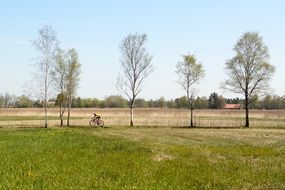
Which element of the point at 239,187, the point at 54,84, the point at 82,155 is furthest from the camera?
the point at 54,84

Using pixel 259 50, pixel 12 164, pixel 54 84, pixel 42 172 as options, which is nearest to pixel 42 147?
pixel 12 164

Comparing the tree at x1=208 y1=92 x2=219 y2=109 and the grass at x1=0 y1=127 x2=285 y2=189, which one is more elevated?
the tree at x1=208 y1=92 x2=219 y2=109

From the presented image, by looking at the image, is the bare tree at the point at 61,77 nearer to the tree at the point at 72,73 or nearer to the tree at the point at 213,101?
the tree at the point at 72,73

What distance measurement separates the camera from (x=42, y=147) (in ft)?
88.6

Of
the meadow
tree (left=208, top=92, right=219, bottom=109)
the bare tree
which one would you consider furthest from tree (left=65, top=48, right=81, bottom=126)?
tree (left=208, top=92, right=219, bottom=109)

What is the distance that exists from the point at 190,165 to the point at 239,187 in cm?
485

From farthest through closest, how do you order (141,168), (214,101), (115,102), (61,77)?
1. (115,102)
2. (214,101)
3. (61,77)
4. (141,168)

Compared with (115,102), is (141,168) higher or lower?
lower

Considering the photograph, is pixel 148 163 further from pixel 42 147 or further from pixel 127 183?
pixel 42 147

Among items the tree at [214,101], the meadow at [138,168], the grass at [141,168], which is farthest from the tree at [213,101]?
the grass at [141,168]

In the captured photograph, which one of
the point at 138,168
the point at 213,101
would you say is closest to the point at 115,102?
the point at 213,101

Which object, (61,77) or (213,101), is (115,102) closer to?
(213,101)

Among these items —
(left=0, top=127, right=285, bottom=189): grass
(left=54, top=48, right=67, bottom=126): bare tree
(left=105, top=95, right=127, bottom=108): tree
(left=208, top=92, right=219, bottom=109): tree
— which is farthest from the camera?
(left=105, top=95, right=127, bottom=108): tree

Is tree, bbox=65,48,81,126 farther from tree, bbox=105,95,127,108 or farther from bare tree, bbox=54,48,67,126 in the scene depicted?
tree, bbox=105,95,127,108
